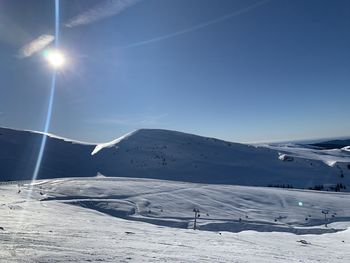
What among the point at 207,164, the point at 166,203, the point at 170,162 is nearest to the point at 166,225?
the point at 166,203

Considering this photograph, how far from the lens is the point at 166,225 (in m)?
20.8

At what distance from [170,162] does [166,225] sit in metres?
38.2

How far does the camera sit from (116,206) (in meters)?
23.8

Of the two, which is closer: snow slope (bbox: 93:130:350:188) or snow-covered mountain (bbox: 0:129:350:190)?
snow-covered mountain (bbox: 0:129:350:190)

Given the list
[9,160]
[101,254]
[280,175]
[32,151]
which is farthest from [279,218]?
[32,151]

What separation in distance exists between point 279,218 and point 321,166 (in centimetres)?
4151

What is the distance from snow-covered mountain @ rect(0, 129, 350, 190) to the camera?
2064 inches

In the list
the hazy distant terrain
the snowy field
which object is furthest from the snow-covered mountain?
the snowy field

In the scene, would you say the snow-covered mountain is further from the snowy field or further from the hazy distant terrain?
the snowy field

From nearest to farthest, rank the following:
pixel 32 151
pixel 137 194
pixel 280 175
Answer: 1. pixel 137 194
2. pixel 280 175
3. pixel 32 151

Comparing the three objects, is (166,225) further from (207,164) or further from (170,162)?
(207,164)

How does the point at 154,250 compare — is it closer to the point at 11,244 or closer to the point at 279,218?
the point at 11,244

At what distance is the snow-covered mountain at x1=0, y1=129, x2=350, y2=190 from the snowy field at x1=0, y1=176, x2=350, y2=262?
803 inches

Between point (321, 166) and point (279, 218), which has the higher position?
point (321, 166)
